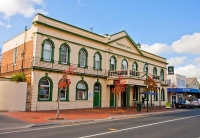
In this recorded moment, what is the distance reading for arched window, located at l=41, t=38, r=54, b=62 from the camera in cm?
2129

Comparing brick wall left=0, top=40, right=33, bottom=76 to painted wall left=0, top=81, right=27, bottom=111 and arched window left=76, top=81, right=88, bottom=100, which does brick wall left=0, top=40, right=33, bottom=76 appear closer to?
painted wall left=0, top=81, right=27, bottom=111

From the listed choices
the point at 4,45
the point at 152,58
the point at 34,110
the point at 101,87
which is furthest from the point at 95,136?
the point at 152,58

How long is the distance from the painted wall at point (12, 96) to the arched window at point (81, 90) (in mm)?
6864

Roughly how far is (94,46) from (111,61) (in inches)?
156

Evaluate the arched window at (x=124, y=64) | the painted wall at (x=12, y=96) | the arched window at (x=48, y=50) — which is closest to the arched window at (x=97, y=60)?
the arched window at (x=124, y=64)

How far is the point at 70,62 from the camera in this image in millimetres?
23484

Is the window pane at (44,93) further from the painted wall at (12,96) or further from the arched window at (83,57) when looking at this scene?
the arched window at (83,57)

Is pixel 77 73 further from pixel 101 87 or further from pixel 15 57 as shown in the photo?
pixel 15 57

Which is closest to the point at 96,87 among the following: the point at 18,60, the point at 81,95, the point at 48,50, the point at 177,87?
the point at 81,95

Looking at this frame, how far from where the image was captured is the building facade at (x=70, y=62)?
2070 centimetres

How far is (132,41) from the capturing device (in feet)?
107

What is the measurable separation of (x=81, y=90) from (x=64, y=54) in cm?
483

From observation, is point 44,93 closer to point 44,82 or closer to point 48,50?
point 44,82

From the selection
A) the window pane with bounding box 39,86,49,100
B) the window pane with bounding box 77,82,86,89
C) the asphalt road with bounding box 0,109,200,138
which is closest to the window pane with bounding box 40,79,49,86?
the window pane with bounding box 39,86,49,100
